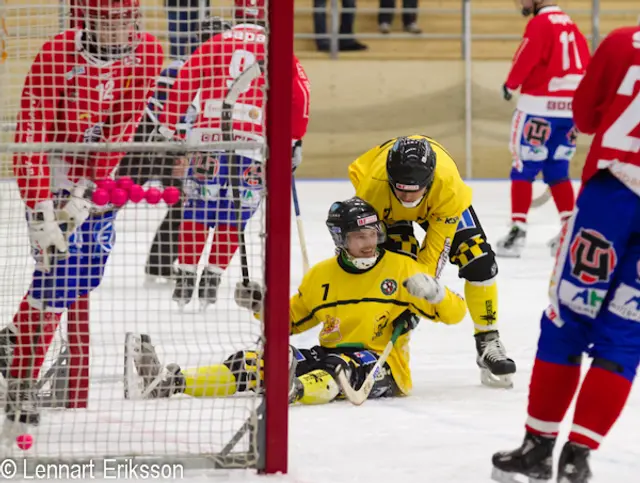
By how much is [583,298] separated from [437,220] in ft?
4.53

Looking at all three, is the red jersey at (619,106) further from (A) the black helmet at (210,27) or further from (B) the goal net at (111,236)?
(A) the black helmet at (210,27)

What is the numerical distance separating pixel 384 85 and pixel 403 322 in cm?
732

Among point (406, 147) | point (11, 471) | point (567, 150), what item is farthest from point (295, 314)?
point (567, 150)

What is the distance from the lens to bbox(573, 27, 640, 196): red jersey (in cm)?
243

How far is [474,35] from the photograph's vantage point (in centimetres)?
1084

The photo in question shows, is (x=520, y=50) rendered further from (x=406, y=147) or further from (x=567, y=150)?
(x=406, y=147)

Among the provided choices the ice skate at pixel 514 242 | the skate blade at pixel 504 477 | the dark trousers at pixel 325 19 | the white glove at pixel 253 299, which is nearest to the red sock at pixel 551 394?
the skate blade at pixel 504 477

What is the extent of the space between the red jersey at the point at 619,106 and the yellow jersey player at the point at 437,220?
1.25 meters

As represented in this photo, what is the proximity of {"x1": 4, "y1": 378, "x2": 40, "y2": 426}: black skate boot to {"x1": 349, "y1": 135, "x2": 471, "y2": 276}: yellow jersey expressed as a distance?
1403 mm

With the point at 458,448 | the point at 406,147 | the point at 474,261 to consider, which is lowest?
the point at 458,448

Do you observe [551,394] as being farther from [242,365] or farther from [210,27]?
[210,27]

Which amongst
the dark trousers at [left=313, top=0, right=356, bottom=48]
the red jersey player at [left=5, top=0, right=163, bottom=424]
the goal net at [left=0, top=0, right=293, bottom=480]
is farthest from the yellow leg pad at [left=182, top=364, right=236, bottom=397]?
the dark trousers at [left=313, top=0, right=356, bottom=48]

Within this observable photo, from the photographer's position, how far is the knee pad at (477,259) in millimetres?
3926

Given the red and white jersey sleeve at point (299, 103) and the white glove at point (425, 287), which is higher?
the red and white jersey sleeve at point (299, 103)
